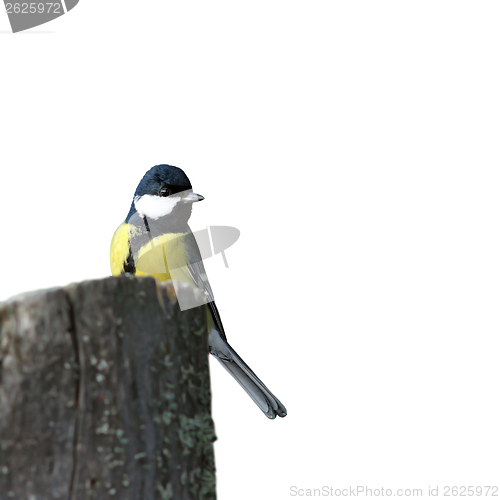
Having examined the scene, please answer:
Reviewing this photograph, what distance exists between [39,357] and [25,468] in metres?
0.29

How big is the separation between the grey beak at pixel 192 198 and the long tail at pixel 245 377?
2.67 ft

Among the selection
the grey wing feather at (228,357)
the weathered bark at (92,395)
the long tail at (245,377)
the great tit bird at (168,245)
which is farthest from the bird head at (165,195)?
the weathered bark at (92,395)

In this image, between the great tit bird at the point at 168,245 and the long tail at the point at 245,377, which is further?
the great tit bird at the point at 168,245

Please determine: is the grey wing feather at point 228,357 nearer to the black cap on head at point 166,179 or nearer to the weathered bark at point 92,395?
the black cap on head at point 166,179

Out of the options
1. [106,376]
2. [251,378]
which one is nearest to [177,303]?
[106,376]

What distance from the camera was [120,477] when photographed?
4.90ft

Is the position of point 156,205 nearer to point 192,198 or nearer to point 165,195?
point 165,195

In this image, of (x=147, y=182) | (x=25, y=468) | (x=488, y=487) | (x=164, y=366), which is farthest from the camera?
(x=147, y=182)

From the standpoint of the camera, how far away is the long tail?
304cm

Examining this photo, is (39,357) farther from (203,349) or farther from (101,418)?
(203,349)

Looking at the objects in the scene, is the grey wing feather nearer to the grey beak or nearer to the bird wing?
the bird wing

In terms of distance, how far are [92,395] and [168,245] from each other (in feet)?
6.29

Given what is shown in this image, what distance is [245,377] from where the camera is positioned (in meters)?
3.22

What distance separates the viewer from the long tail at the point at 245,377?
9.99ft
